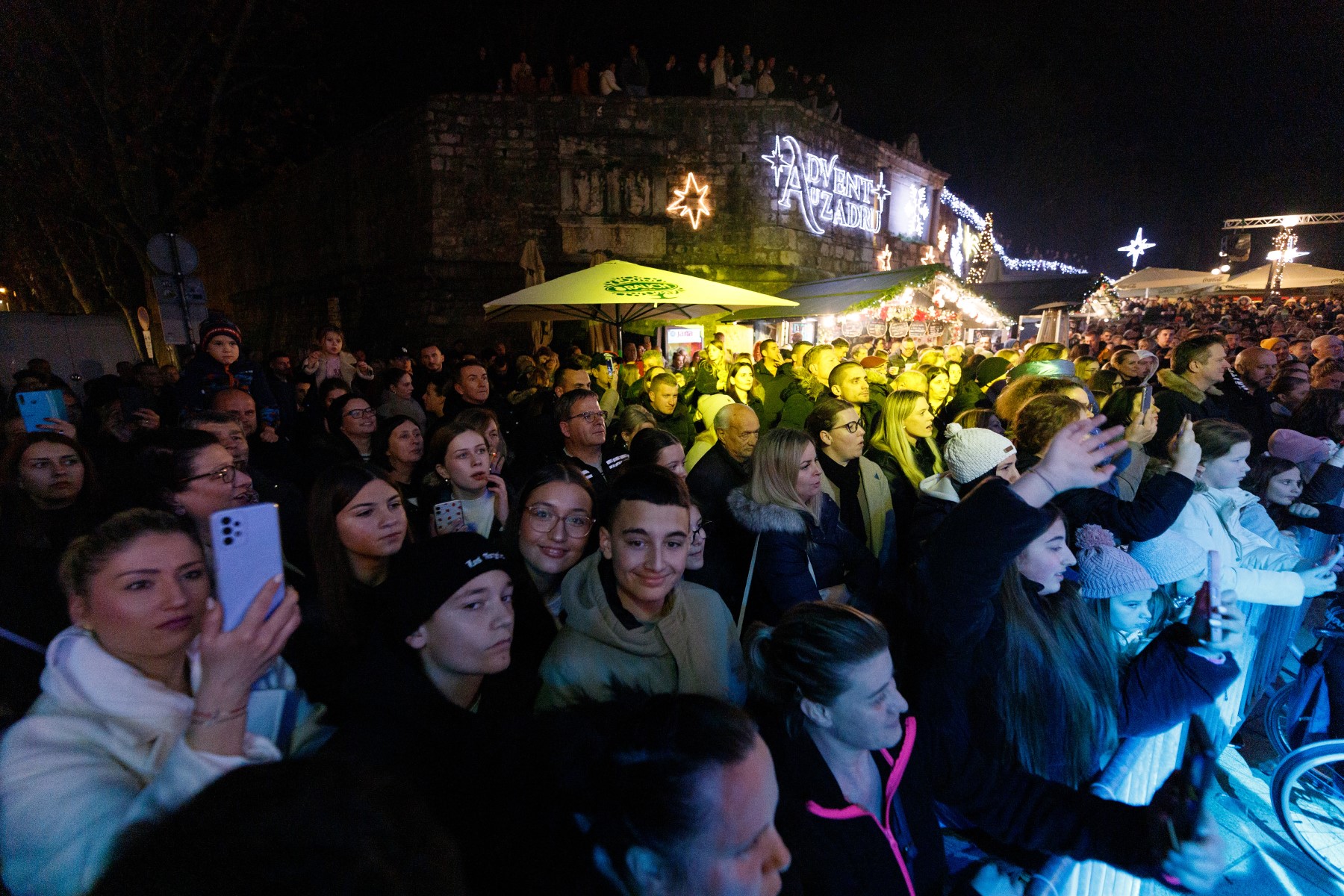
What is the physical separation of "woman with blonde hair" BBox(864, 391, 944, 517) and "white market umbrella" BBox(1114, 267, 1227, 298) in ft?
76.0

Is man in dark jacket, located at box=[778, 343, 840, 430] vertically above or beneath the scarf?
above

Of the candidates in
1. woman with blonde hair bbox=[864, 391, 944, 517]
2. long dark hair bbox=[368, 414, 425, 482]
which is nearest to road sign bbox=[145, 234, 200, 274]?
A: long dark hair bbox=[368, 414, 425, 482]

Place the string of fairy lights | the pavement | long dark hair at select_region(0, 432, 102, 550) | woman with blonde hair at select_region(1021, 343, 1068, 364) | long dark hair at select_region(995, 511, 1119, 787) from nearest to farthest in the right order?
long dark hair at select_region(995, 511, 1119, 787)
the pavement
long dark hair at select_region(0, 432, 102, 550)
woman with blonde hair at select_region(1021, 343, 1068, 364)
the string of fairy lights

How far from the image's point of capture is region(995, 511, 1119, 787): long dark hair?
80.2 inches

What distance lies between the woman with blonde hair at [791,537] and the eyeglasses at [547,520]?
812 mm

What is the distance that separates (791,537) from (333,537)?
6.42 feet

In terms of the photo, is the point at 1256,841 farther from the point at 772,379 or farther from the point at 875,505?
the point at 772,379

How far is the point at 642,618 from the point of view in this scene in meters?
2.04

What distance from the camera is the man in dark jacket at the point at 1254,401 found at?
18.0 feet

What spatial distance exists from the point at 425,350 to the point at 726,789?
7.99 m

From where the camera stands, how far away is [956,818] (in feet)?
6.77

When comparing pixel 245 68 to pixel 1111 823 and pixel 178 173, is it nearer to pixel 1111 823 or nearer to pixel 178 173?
pixel 178 173

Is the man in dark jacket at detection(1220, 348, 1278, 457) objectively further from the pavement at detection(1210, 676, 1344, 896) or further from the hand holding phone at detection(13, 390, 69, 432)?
the hand holding phone at detection(13, 390, 69, 432)

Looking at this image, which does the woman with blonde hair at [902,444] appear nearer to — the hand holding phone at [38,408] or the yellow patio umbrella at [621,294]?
the yellow patio umbrella at [621,294]
